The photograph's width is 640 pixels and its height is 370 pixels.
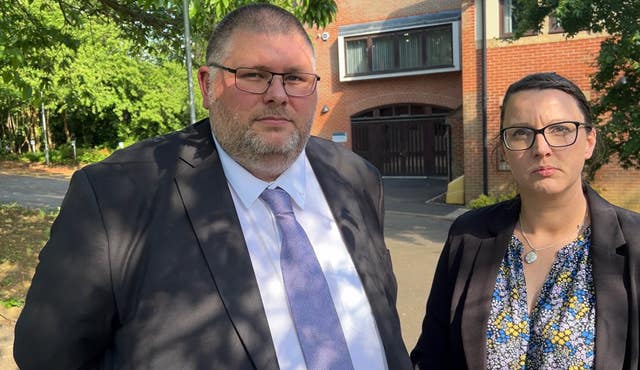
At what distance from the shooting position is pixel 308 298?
1.82 m

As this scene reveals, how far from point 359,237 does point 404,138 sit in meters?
20.9

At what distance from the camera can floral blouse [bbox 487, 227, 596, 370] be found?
6.00ft

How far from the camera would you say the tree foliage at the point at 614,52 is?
797 cm

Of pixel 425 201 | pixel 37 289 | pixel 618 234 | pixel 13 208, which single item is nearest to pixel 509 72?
pixel 425 201

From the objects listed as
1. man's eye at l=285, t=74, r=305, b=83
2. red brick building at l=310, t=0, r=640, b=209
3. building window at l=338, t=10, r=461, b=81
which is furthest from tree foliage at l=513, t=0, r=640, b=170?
building window at l=338, t=10, r=461, b=81

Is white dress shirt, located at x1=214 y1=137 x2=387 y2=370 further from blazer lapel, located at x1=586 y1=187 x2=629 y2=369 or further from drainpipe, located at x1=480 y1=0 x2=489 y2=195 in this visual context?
drainpipe, located at x1=480 y1=0 x2=489 y2=195

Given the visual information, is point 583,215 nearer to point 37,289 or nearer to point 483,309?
point 483,309

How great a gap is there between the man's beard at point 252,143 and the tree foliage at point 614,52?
23.0 feet

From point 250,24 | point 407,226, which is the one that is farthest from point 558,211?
point 407,226

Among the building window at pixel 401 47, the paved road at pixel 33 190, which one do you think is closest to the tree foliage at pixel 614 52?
the building window at pixel 401 47

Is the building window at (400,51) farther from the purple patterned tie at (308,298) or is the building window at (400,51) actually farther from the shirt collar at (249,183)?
the purple patterned tie at (308,298)

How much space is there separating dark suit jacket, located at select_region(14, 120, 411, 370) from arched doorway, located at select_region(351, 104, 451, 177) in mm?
20733

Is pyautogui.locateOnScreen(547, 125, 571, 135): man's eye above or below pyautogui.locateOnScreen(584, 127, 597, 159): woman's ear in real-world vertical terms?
above

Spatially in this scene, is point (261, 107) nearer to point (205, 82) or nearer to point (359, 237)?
point (205, 82)
